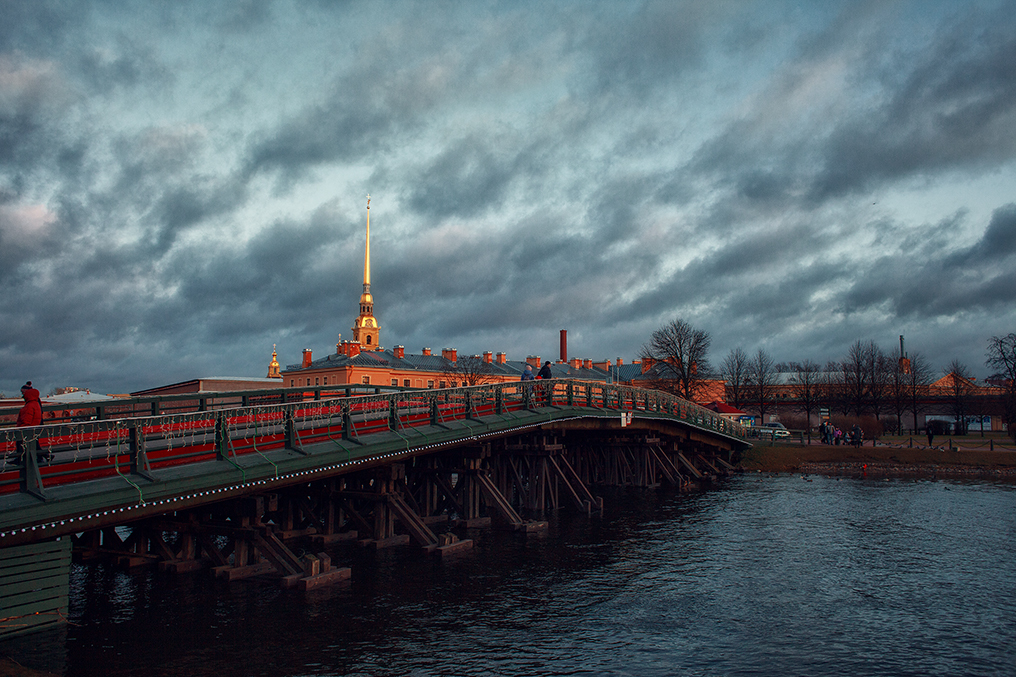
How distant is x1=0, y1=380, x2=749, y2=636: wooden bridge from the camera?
1320 cm

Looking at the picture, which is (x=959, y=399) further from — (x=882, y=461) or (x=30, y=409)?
(x=30, y=409)

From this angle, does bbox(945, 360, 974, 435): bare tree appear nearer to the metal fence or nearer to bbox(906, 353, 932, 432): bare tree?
bbox(906, 353, 932, 432): bare tree

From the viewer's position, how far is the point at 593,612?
1770cm

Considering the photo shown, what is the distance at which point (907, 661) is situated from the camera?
47.9ft

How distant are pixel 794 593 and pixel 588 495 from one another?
1536 cm

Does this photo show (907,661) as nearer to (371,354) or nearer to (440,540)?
(440,540)

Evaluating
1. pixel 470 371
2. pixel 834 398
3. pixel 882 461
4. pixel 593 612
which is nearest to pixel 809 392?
pixel 834 398

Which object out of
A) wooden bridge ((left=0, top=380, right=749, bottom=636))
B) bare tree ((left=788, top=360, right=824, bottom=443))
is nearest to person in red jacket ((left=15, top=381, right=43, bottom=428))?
wooden bridge ((left=0, top=380, right=749, bottom=636))

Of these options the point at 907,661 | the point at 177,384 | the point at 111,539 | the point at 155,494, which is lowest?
the point at 907,661

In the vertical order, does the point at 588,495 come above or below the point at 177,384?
below

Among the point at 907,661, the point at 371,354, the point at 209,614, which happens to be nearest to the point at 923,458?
the point at 907,661

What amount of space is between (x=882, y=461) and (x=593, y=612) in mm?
46555

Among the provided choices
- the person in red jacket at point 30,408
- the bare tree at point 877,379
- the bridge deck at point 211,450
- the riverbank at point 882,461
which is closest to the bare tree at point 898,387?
the bare tree at point 877,379

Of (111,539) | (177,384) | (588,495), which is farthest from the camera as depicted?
(177,384)
